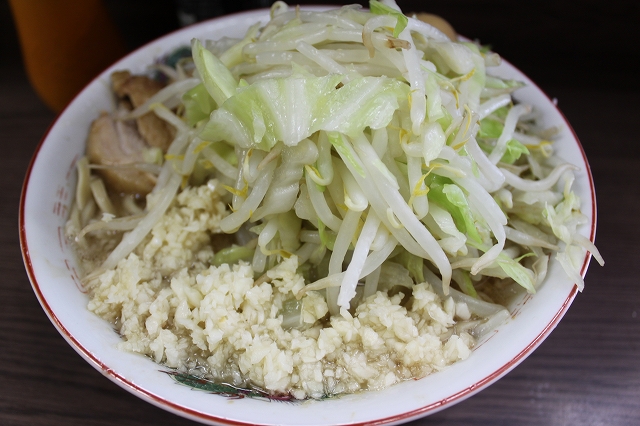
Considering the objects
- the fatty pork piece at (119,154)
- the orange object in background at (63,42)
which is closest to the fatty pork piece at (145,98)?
the fatty pork piece at (119,154)

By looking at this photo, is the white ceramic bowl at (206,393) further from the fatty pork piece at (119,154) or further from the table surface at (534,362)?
the table surface at (534,362)

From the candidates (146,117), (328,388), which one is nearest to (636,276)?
(328,388)

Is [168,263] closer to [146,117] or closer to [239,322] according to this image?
[239,322]

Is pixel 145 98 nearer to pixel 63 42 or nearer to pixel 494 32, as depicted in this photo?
pixel 63 42

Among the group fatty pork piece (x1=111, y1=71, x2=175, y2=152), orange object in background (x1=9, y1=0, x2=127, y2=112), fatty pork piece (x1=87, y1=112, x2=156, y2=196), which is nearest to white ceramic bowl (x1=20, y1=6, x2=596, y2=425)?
fatty pork piece (x1=87, y1=112, x2=156, y2=196)

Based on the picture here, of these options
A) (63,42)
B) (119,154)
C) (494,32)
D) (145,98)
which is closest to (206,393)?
(119,154)

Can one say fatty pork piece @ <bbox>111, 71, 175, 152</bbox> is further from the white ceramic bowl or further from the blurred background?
the blurred background
